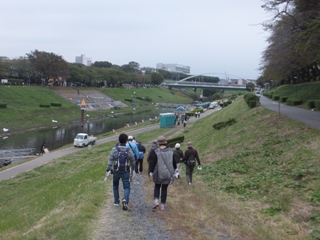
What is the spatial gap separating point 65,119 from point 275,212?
58.2 m

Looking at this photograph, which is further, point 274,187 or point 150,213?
point 274,187

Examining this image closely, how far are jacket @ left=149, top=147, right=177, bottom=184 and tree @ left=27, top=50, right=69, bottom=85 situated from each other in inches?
3166

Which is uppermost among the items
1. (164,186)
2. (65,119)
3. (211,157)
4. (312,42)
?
(312,42)

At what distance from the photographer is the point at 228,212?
26.7ft

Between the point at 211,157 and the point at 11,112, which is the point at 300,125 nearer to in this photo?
the point at 211,157

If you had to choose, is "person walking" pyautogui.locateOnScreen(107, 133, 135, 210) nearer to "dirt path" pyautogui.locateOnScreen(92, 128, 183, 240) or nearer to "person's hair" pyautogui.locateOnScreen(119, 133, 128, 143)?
"person's hair" pyautogui.locateOnScreen(119, 133, 128, 143)

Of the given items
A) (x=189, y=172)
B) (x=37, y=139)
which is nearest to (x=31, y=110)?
(x=37, y=139)

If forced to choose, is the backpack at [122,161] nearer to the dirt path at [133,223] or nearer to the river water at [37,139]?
the dirt path at [133,223]

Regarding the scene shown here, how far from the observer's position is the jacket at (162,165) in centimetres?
746

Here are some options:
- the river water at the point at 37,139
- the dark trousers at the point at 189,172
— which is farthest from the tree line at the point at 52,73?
the dark trousers at the point at 189,172

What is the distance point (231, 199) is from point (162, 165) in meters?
2.95

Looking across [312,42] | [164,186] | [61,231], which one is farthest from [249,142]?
[61,231]

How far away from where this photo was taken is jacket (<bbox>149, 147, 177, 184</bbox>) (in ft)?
24.5

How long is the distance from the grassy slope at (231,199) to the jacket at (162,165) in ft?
2.79
